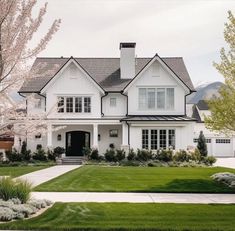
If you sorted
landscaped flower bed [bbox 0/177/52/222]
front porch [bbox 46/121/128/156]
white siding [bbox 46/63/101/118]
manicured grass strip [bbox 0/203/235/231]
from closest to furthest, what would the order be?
manicured grass strip [bbox 0/203/235/231]
landscaped flower bed [bbox 0/177/52/222]
white siding [bbox 46/63/101/118]
front porch [bbox 46/121/128/156]

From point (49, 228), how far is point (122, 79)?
28753mm

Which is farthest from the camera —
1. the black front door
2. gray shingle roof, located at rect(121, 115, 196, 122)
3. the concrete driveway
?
the black front door

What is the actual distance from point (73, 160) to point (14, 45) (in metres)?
24.1

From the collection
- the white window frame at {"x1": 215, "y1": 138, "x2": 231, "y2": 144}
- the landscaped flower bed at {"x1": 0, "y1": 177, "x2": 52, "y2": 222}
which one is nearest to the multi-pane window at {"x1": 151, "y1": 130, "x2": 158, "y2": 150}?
the white window frame at {"x1": 215, "y1": 138, "x2": 231, "y2": 144}

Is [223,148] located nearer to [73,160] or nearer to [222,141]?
[222,141]

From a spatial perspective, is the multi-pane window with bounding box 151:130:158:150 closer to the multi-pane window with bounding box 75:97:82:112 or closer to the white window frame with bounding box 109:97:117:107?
the white window frame with bounding box 109:97:117:107

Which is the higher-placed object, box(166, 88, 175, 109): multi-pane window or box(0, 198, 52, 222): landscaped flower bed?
box(166, 88, 175, 109): multi-pane window

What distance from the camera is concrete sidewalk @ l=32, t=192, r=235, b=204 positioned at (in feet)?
44.3

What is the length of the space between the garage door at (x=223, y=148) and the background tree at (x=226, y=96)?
32091mm

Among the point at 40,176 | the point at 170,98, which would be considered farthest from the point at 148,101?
the point at 40,176

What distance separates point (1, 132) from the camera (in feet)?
35.1

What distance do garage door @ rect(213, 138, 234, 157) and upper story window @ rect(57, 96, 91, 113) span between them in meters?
20.2

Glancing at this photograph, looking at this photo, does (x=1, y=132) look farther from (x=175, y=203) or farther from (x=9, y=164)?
(x=9, y=164)

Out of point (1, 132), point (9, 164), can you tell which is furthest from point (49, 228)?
point (9, 164)
